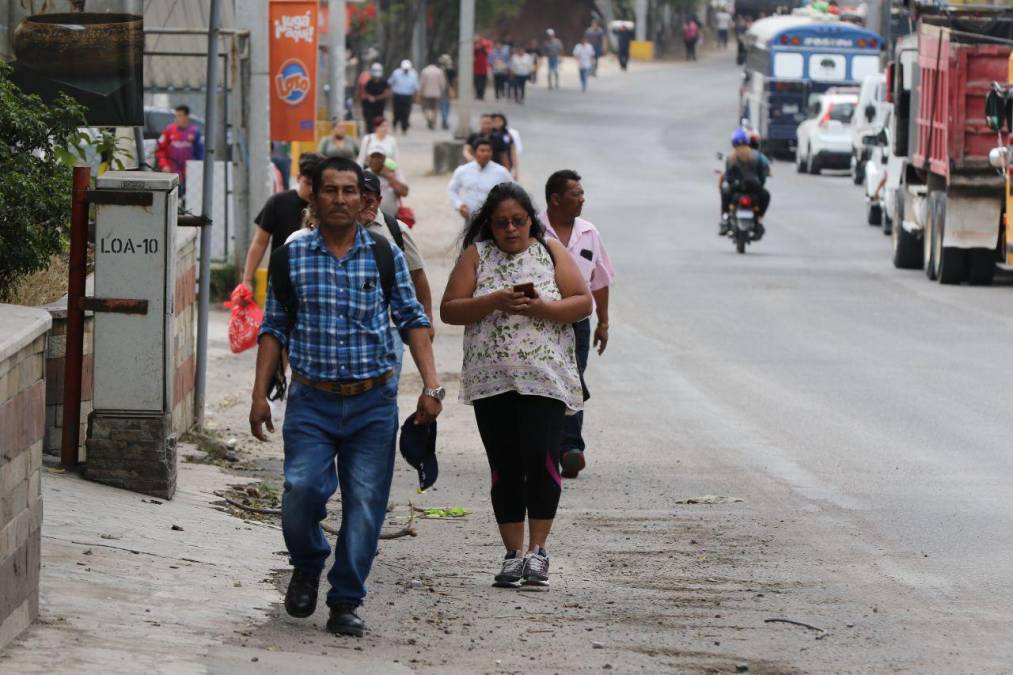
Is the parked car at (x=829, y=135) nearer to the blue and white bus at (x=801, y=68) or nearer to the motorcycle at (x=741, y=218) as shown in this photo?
the blue and white bus at (x=801, y=68)

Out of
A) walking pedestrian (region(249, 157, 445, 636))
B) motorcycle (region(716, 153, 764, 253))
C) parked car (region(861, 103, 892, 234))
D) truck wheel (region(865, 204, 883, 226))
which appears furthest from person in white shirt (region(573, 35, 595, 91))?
walking pedestrian (region(249, 157, 445, 636))

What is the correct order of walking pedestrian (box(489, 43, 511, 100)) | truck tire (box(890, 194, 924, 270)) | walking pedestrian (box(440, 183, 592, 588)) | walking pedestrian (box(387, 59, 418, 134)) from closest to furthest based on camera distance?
1. walking pedestrian (box(440, 183, 592, 588))
2. truck tire (box(890, 194, 924, 270))
3. walking pedestrian (box(387, 59, 418, 134))
4. walking pedestrian (box(489, 43, 511, 100))

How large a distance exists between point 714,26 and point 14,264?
89.2m

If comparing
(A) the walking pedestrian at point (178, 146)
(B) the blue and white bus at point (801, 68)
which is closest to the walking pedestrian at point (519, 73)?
(B) the blue and white bus at point (801, 68)

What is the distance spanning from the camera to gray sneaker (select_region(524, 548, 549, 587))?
7.58 m

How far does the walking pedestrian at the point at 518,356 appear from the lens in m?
7.59

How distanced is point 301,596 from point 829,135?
126 feet

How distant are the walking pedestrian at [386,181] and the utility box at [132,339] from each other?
764 cm

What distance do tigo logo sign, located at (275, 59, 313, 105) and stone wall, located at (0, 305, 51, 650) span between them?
14.3 metres

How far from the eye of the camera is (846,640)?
21.9 feet

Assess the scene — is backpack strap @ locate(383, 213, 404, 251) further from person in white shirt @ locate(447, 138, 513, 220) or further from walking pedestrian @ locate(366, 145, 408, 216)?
person in white shirt @ locate(447, 138, 513, 220)

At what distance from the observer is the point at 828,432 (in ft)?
39.4

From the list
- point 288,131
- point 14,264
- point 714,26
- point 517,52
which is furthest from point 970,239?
point 714,26

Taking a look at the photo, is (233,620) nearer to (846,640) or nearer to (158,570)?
(158,570)
